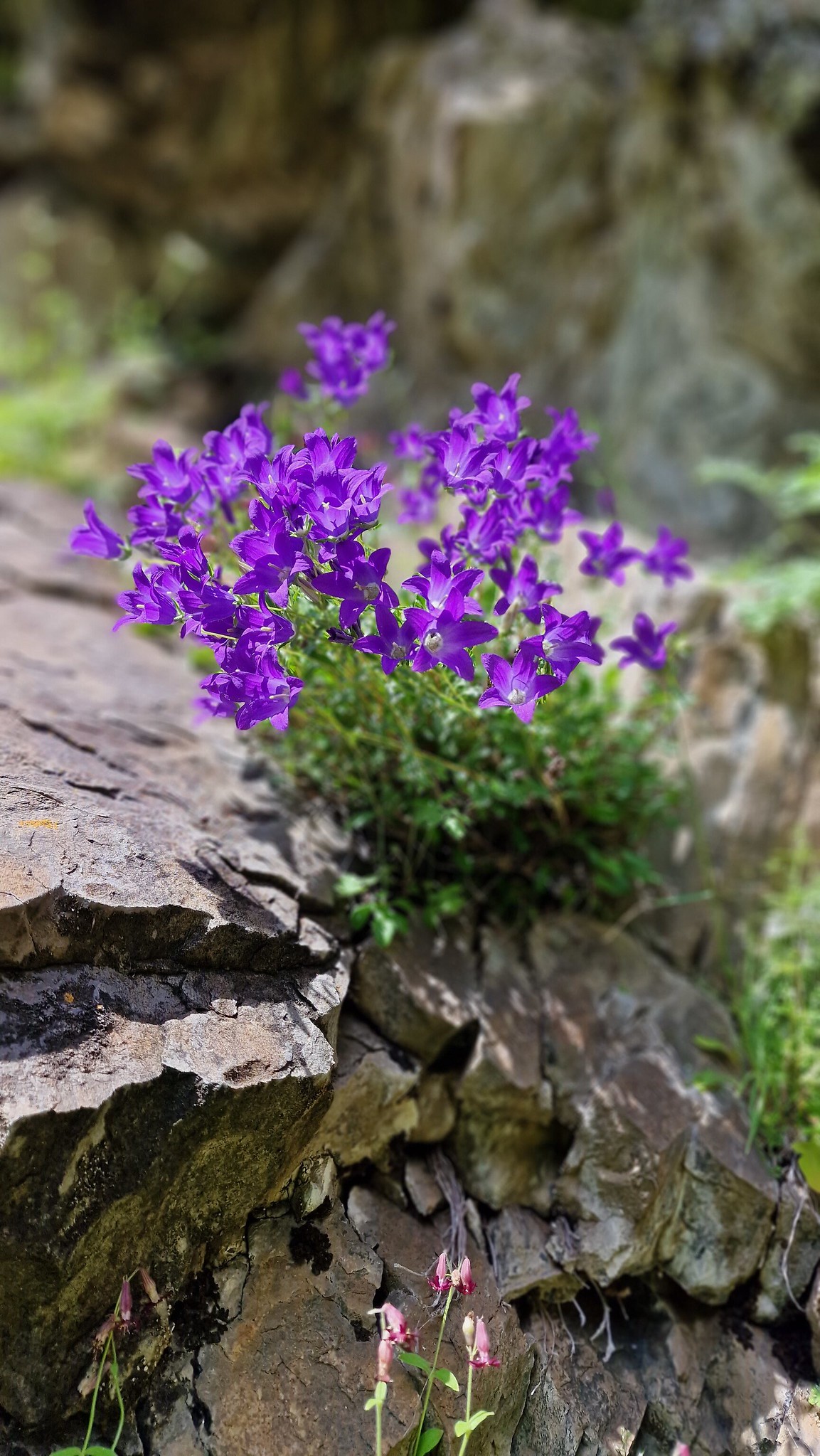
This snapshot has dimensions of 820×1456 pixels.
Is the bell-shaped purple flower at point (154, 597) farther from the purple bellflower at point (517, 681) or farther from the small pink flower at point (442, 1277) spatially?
the small pink flower at point (442, 1277)

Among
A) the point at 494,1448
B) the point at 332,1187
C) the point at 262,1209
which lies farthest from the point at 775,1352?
the point at 262,1209

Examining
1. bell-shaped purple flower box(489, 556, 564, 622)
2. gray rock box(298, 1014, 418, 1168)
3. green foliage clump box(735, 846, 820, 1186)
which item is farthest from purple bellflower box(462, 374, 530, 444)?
green foliage clump box(735, 846, 820, 1186)

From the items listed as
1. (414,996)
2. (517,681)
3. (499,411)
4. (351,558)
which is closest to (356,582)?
(351,558)

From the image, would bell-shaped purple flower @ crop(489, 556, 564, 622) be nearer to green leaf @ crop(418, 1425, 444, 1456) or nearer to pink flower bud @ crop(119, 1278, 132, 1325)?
pink flower bud @ crop(119, 1278, 132, 1325)

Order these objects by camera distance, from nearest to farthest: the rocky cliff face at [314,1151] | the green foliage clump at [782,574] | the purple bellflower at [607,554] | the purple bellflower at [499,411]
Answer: the rocky cliff face at [314,1151], the purple bellflower at [499,411], the purple bellflower at [607,554], the green foliage clump at [782,574]

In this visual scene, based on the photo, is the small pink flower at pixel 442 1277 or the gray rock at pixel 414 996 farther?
the gray rock at pixel 414 996

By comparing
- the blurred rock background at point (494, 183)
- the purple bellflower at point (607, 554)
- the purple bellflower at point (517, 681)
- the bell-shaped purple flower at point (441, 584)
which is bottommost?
the purple bellflower at point (517, 681)

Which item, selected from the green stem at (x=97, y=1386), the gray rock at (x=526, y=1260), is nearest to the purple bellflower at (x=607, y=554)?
the gray rock at (x=526, y=1260)
